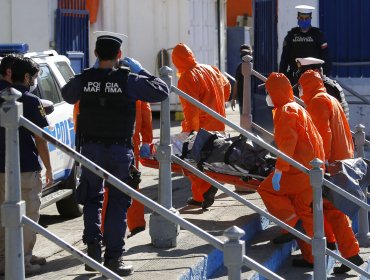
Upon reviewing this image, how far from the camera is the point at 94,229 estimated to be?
650 centimetres

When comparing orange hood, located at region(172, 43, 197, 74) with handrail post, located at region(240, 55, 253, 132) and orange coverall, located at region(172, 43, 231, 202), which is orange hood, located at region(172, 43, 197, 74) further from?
handrail post, located at region(240, 55, 253, 132)

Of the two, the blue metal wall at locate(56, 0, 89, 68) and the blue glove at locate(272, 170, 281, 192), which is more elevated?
the blue metal wall at locate(56, 0, 89, 68)

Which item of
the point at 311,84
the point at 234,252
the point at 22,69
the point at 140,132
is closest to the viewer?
the point at 234,252

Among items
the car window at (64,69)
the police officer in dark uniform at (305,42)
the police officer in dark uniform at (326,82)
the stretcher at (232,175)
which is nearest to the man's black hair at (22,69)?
the stretcher at (232,175)

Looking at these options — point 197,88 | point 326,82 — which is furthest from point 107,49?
point 326,82

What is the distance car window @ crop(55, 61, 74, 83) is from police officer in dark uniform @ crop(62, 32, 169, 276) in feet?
9.19

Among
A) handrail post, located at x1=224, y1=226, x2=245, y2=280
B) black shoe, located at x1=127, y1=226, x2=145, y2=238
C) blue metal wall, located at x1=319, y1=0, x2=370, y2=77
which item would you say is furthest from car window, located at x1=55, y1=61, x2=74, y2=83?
blue metal wall, located at x1=319, y1=0, x2=370, y2=77

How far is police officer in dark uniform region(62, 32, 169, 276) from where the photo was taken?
→ 249 inches

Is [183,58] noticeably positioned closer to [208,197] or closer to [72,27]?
[208,197]

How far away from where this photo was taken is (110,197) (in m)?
6.45

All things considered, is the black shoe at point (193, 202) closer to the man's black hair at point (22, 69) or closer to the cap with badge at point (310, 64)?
the cap with badge at point (310, 64)

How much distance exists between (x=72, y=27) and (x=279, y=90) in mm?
8584

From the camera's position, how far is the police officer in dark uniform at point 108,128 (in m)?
6.33

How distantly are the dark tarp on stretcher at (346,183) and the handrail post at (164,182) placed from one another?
1.42 m
